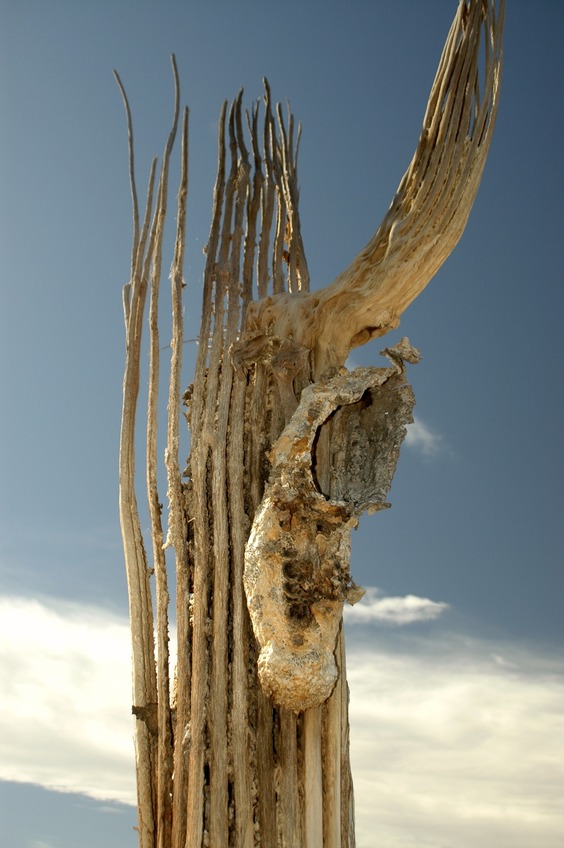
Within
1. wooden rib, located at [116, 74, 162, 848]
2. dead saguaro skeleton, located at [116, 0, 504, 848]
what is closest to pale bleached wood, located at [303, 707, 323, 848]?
dead saguaro skeleton, located at [116, 0, 504, 848]

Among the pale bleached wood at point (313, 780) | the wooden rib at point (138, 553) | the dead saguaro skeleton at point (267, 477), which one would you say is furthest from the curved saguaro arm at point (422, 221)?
the pale bleached wood at point (313, 780)

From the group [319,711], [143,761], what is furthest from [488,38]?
[143,761]

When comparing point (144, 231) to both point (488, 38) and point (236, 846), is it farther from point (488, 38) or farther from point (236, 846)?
point (236, 846)

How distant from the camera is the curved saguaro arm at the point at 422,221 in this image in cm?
435

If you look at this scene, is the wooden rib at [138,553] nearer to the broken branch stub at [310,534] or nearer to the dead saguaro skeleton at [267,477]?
the dead saguaro skeleton at [267,477]

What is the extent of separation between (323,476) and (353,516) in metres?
0.38

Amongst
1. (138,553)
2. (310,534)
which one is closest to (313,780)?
(310,534)

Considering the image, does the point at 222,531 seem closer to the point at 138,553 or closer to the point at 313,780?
the point at 138,553

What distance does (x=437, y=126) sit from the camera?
449 centimetres

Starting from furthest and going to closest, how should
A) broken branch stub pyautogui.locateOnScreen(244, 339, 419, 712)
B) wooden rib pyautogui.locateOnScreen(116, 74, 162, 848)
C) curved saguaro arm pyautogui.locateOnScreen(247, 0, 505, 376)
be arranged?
curved saguaro arm pyautogui.locateOnScreen(247, 0, 505, 376), wooden rib pyautogui.locateOnScreen(116, 74, 162, 848), broken branch stub pyautogui.locateOnScreen(244, 339, 419, 712)

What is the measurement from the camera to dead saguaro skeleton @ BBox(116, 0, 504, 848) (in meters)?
3.74

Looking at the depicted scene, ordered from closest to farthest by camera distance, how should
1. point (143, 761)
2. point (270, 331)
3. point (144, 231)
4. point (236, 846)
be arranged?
point (236, 846) → point (143, 761) → point (270, 331) → point (144, 231)

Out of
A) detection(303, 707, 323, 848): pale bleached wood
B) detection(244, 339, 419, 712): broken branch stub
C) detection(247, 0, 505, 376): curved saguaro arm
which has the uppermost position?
detection(247, 0, 505, 376): curved saguaro arm

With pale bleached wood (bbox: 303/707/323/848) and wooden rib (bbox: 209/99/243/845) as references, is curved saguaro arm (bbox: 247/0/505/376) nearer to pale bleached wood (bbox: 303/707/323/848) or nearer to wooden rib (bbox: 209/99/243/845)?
wooden rib (bbox: 209/99/243/845)
